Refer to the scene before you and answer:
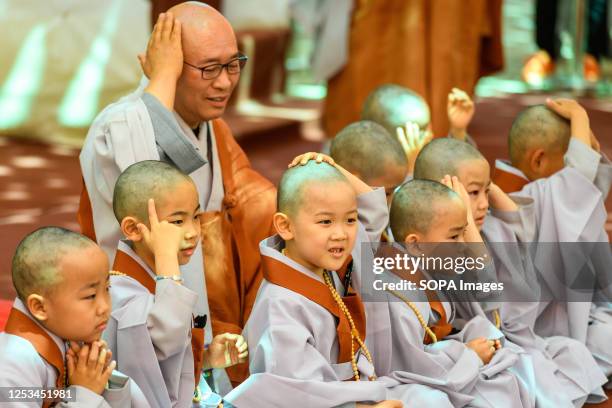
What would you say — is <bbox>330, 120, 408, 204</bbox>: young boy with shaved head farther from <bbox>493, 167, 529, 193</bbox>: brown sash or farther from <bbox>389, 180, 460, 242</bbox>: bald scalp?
<bbox>493, 167, 529, 193</bbox>: brown sash

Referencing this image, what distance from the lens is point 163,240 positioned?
10.3 feet

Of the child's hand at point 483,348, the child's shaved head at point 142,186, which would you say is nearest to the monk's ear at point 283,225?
the child's shaved head at point 142,186

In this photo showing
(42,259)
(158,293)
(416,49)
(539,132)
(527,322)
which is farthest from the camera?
(416,49)

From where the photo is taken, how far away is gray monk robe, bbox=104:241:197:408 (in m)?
3.09

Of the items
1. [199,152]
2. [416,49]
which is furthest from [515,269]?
[416,49]

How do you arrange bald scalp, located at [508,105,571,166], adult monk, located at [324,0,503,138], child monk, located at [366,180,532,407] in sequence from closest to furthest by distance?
child monk, located at [366,180,532,407], bald scalp, located at [508,105,571,166], adult monk, located at [324,0,503,138]

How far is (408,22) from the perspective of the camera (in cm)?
689

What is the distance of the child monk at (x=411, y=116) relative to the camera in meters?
→ 4.64

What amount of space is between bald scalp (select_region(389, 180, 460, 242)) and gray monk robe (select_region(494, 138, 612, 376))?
0.71m

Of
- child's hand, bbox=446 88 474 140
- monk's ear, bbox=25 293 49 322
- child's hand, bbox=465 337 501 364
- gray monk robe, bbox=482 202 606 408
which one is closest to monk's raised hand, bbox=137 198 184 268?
monk's ear, bbox=25 293 49 322

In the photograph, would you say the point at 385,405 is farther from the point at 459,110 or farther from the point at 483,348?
the point at 459,110

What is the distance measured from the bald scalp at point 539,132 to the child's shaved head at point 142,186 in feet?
5.25

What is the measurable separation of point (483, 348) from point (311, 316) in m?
0.69

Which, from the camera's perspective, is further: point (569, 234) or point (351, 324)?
point (569, 234)
